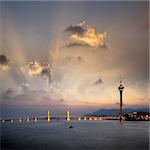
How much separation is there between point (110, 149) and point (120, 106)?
88875 mm

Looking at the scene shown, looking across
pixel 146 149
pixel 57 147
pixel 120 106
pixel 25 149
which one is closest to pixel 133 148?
pixel 146 149

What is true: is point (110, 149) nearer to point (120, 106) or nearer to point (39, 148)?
point (39, 148)

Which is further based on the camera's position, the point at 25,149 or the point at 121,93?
the point at 121,93

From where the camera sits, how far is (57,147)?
34625mm

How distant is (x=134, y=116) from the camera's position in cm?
12400

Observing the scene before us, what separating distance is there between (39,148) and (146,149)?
1268 centimetres

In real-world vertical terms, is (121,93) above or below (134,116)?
above

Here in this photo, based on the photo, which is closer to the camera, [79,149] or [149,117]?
[79,149]

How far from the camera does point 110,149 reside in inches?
1312

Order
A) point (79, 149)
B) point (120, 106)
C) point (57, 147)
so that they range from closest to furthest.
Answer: point (79, 149) → point (57, 147) → point (120, 106)

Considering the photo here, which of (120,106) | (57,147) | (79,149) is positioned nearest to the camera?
(79,149)

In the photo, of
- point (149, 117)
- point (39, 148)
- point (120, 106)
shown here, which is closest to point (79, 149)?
point (39, 148)

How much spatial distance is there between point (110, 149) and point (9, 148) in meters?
11.9

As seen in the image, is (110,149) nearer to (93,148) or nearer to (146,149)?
(93,148)
